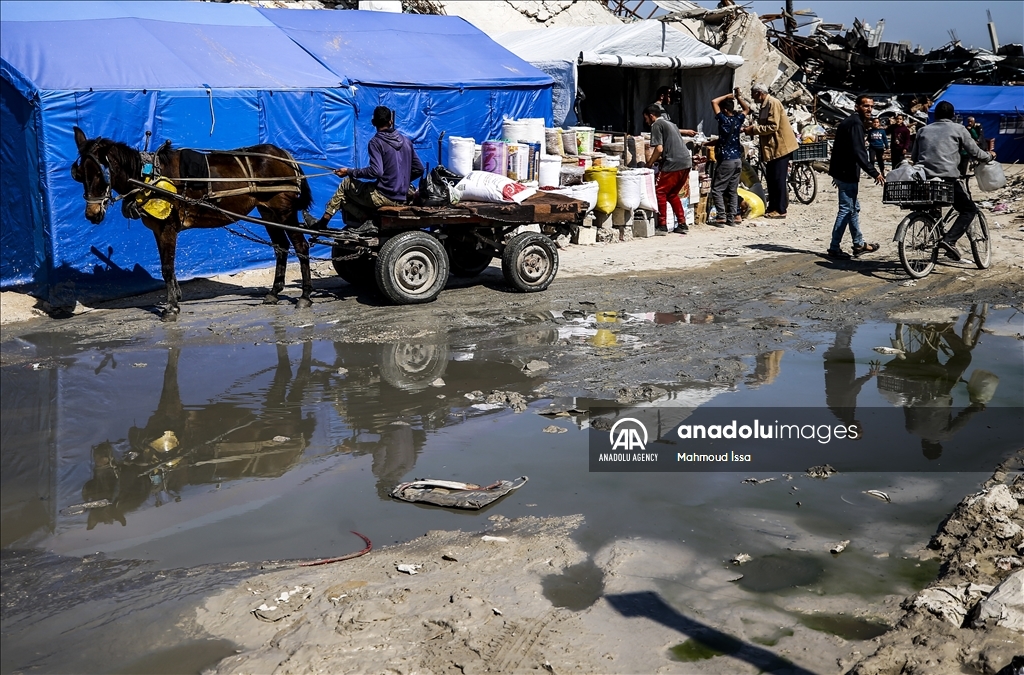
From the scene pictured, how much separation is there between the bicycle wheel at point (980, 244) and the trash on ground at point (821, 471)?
23.5 ft

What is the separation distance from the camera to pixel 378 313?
10.4m

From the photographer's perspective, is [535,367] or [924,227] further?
[924,227]

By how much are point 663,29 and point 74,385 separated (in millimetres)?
15425

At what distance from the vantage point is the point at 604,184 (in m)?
14.8

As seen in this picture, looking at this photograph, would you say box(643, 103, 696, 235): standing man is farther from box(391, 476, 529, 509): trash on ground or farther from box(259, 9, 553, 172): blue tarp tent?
box(391, 476, 529, 509): trash on ground

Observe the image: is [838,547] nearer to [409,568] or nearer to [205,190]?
[409,568]

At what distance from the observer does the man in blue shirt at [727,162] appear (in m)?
15.5

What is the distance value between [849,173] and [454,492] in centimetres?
896

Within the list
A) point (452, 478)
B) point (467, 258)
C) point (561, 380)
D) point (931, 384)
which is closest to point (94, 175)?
point (467, 258)

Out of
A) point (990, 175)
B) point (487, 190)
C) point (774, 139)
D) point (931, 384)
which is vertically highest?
point (774, 139)

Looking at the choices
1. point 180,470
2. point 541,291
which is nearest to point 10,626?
point 180,470

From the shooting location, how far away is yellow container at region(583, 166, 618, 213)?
14.8 metres

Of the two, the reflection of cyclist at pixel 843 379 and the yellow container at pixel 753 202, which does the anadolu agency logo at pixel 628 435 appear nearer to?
the reflection of cyclist at pixel 843 379

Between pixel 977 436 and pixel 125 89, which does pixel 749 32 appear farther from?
pixel 977 436
